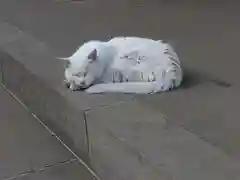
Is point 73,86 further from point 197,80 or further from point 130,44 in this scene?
point 197,80

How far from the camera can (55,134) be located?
7.38 feet

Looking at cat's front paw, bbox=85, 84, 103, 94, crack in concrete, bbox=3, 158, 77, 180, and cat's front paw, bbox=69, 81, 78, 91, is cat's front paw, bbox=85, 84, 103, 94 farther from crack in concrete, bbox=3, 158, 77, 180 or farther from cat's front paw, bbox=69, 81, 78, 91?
crack in concrete, bbox=3, 158, 77, 180

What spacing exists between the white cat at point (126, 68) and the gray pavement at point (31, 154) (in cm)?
26

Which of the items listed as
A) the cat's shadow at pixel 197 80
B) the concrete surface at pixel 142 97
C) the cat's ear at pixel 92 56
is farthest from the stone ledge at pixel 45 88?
the cat's shadow at pixel 197 80

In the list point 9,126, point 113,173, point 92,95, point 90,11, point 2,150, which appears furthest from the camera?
point 90,11

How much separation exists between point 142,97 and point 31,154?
1.60 ft

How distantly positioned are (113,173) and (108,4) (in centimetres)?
192

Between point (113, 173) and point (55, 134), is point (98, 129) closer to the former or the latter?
point (113, 173)

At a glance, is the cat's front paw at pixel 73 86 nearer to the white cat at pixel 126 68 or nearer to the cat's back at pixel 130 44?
the white cat at pixel 126 68

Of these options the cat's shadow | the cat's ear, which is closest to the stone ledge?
the cat's ear

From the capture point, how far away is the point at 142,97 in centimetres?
192

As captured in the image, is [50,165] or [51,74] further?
[51,74]

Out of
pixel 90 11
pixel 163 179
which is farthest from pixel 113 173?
pixel 90 11

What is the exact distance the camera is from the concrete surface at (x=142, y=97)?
1584 mm
